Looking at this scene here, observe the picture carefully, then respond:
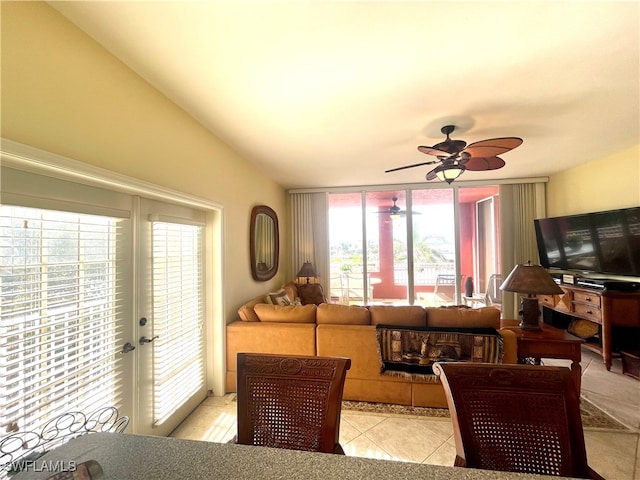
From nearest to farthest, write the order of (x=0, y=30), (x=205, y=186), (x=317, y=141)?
(x=0, y=30)
(x=205, y=186)
(x=317, y=141)

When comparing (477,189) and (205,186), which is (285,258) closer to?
(205,186)

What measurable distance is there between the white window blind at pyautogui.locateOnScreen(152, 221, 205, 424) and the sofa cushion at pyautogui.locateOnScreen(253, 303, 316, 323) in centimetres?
56

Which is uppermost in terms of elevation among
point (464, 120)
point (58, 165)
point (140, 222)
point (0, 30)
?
point (464, 120)

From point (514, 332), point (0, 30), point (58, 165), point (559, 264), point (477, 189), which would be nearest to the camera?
point (0, 30)

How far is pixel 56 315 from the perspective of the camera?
127cm

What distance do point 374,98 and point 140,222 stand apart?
1.86 metres

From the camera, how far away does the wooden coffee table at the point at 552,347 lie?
82.3 inches

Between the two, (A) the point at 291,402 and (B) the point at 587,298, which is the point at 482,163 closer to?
(B) the point at 587,298

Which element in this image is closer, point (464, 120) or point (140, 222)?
point (140, 222)

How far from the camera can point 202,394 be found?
2.46 metres

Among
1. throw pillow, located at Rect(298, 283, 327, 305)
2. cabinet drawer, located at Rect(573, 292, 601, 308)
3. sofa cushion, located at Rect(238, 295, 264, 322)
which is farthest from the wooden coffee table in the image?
throw pillow, located at Rect(298, 283, 327, 305)

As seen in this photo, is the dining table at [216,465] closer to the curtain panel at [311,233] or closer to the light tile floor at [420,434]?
the light tile floor at [420,434]

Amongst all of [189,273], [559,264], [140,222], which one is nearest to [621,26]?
[140,222]

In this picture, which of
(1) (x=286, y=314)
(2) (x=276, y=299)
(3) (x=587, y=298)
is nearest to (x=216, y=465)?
(1) (x=286, y=314)
